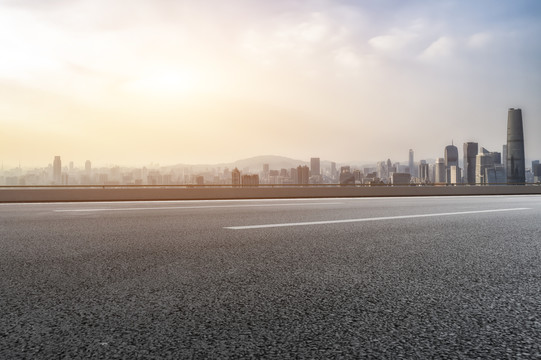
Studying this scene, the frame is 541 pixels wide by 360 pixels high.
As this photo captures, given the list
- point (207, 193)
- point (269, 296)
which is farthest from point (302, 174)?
point (269, 296)

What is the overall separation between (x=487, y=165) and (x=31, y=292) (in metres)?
143

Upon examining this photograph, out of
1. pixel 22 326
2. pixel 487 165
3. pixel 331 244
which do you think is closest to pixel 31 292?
pixel 22 326

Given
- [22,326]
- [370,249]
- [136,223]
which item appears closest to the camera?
[22,326]

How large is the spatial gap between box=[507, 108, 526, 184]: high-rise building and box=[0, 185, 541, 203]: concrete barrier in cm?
10532

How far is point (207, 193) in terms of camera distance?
880 inches

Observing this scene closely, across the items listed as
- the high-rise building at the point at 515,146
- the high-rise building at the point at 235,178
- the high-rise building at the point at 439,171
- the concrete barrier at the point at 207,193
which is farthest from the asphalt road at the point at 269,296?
the high-rise building at the point at 515,146

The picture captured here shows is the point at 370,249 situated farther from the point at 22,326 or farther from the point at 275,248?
the point at 22,326

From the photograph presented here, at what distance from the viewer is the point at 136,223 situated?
328 inches

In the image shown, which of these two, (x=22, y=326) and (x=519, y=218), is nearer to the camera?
(x=22, y=326)

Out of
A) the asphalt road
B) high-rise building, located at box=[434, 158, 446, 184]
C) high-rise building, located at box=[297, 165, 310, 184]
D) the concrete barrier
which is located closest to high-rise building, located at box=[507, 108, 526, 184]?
high-rise building, located at box=[434, 158, 446, 184]

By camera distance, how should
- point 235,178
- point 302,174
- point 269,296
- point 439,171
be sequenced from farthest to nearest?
point 439,171
point 302,174
point 235,178
point 269,296

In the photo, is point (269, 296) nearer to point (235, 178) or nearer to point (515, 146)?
point (235, 178)

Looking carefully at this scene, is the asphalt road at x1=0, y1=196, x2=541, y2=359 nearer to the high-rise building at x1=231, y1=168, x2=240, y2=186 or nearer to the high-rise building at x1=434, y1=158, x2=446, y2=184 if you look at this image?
the high-rise building at x1=231, y1=168, x2=240, y2=186

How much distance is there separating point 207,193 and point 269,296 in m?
19.4
